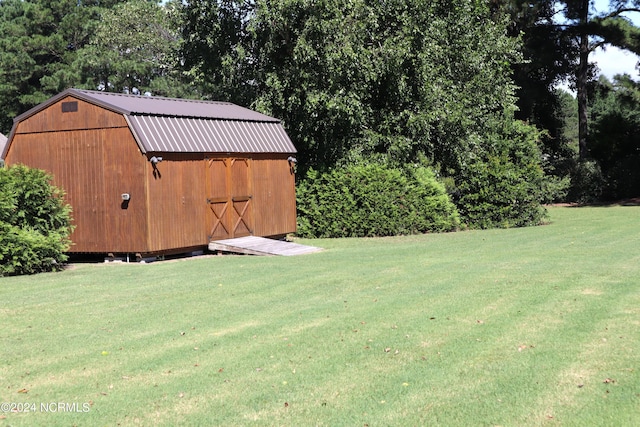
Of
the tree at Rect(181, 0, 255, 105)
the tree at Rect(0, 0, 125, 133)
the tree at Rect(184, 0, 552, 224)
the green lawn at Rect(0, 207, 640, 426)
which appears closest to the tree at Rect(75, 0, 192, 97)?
the tree at Rect(0, 0, 125, 133)

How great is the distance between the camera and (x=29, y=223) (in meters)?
14.2

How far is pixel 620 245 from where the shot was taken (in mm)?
15383

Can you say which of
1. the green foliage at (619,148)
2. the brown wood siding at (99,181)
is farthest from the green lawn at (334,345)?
the green foliage at (619,148)

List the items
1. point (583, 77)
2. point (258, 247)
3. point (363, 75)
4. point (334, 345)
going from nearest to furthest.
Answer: point (334, 345) → point (258, 247) → point (363, 75) → point (583, 77)

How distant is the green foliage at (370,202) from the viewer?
815 inches

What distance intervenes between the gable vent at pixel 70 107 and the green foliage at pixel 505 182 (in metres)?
12.1

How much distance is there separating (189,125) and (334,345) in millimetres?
10719

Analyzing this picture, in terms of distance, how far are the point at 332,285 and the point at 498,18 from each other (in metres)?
21.3

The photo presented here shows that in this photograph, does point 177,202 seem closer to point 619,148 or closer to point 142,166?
point 142,166

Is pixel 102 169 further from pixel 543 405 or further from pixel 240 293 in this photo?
pixel 543 405

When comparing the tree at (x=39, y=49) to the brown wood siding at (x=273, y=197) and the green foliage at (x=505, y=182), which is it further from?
the green foliage at (x=505, y=182)

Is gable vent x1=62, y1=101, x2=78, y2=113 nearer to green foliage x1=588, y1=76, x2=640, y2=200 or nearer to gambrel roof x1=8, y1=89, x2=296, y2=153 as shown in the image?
gambrel roof x1=8, y1=89, x2=296, y2=153

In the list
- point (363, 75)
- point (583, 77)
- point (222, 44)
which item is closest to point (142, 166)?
point (363, 75)

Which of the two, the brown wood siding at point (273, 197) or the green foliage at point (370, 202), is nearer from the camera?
the brown wood siding at point (273, 197)
